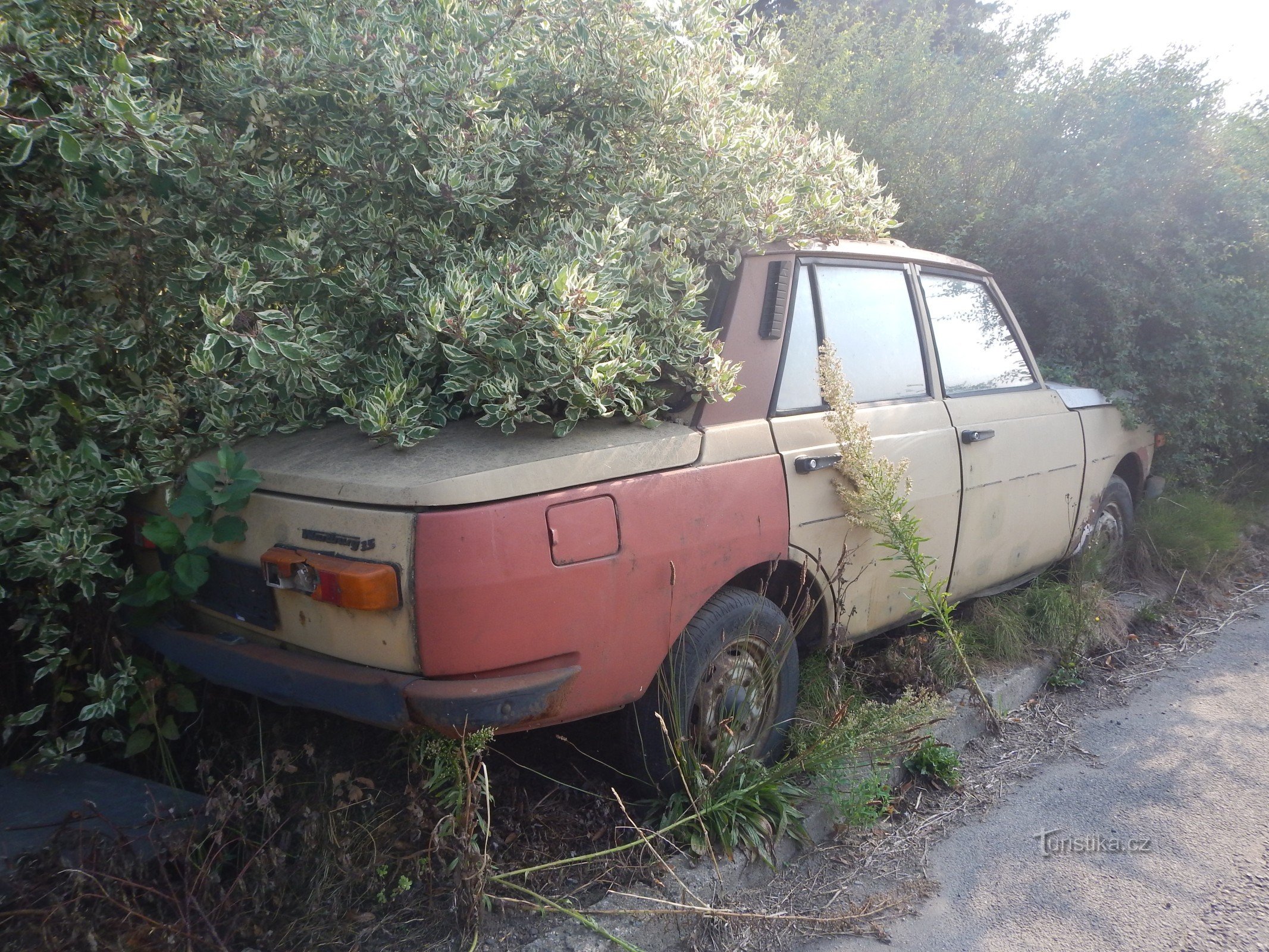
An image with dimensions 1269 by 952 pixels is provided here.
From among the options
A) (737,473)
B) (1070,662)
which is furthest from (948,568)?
(737,473)

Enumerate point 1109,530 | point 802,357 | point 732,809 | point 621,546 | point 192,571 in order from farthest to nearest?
point 1109,530 → point 802,357 → point 732,809 → point 192,571 → point 621,546

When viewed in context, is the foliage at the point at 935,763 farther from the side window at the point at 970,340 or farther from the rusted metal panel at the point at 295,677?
the rusted metal panel at the point at 295,677

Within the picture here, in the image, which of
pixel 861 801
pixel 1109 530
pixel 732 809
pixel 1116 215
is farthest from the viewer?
pixel 1116 215

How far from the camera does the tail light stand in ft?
7.23

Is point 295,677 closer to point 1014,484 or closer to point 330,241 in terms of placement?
point 330,241

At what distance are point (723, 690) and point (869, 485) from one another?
0.83 m

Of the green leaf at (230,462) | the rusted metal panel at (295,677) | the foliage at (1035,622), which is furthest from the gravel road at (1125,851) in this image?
the green leaf at (230,462)

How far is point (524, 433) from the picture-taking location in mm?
2564

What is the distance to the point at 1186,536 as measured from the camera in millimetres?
5344

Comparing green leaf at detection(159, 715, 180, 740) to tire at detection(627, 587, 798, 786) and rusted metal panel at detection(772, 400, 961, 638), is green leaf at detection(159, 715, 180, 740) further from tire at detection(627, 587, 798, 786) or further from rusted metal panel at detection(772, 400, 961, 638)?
rusted metal panel at detection(772, 400, 961, 638)

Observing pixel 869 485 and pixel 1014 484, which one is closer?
pixel 869 485

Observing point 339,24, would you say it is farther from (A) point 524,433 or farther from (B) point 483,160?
(A) point 524,433

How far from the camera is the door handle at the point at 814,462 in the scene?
3002 millimetres

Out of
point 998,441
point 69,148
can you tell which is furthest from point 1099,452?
point 69,148
